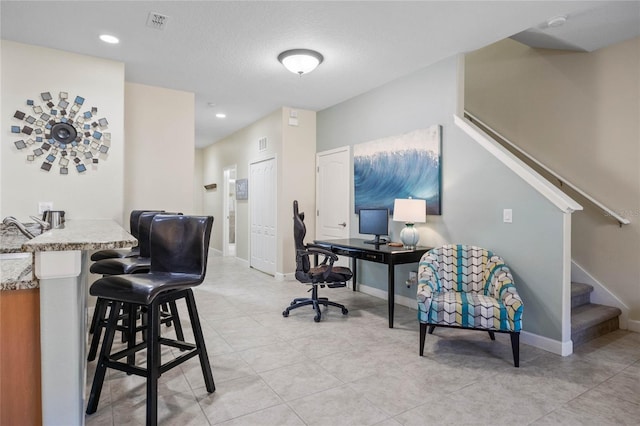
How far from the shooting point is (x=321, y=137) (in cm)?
565

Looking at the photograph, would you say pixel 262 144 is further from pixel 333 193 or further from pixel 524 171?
pixel 524 171

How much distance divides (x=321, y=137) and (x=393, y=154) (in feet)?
5.58

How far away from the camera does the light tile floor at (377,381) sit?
193 cm

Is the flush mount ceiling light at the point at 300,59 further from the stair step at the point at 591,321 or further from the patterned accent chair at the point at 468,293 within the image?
the stair step at the point at 591,321

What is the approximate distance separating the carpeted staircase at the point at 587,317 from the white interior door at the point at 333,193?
8.91 ft

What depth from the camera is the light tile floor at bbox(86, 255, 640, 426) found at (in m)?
1.93

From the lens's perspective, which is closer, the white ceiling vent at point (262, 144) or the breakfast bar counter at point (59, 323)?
the breakfast bar counter at point (59, 323)

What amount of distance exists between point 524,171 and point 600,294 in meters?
1.70

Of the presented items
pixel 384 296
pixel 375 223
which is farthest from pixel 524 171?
pixel 384 296

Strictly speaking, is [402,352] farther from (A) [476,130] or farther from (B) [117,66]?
(B) [117,66]

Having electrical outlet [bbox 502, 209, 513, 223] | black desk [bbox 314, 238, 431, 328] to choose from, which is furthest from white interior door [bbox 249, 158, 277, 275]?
electrical outlet [bbox 502, 209, 513, 223]

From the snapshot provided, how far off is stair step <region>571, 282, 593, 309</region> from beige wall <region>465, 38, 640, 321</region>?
0.58ft

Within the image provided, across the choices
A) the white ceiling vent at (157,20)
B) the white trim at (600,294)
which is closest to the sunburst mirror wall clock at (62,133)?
the white ceiling vent at (157,20)

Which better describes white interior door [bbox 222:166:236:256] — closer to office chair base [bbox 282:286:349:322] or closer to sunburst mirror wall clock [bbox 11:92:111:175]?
sunburst mirror wall clock [bbox 11:92:111:175]
